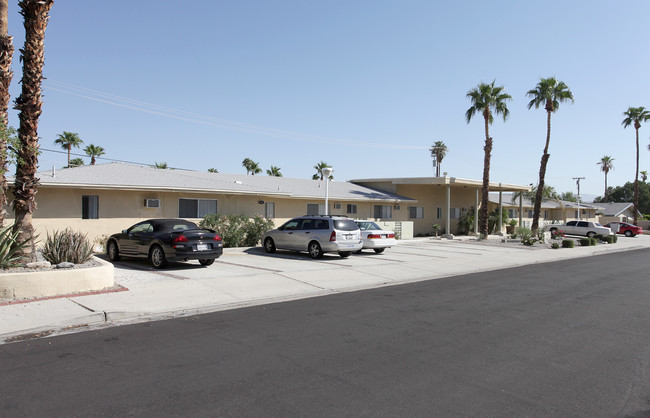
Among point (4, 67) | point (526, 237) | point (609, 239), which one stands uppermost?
point (4, 67)

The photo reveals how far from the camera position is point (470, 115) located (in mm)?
36844

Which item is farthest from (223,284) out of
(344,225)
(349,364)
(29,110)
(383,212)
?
(383,212)

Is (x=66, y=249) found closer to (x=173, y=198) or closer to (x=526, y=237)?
(x=173, y=198)

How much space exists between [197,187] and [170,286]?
10.2 meters

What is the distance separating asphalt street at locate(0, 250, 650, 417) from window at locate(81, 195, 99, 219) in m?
11.9

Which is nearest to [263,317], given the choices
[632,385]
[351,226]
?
[632,385]

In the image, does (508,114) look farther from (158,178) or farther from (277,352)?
(277,352)

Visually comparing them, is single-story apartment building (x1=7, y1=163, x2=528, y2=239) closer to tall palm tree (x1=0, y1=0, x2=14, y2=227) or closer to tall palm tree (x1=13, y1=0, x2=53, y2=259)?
tall palm tree (x1=13, y1=0, x2=53, y2=259)

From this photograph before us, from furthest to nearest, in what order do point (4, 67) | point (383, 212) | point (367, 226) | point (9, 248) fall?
point (383, 212), point (367, 226), point (4, 67), point (9, 248)

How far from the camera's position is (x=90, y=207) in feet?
60.4

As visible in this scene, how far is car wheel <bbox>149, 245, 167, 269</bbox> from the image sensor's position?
13.5 meters

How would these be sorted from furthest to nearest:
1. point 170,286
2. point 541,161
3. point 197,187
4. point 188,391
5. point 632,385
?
point 541,161 < point 197,187 < point 170,286 < point 632,385 < point 188,391

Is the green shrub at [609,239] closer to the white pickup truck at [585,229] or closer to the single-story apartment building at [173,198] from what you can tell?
the white pickup truck at [585,229]

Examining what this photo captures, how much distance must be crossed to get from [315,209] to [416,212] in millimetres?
11345
